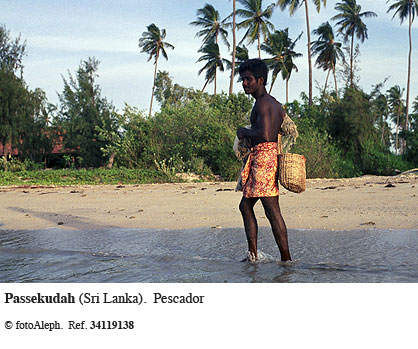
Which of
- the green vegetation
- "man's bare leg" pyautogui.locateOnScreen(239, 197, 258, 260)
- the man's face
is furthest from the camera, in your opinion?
the green vegetation

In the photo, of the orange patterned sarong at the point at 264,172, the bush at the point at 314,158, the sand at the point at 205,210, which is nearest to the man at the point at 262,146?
the orange patterned sarong at the point at 264,172

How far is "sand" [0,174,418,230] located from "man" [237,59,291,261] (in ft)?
7.64

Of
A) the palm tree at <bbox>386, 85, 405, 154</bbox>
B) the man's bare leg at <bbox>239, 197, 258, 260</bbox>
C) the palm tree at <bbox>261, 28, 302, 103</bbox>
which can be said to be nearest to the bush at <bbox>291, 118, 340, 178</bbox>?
the man's bare leg at <bbox>239, 197, 258, 260</bbox>

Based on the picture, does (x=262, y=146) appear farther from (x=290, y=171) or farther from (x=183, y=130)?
(x=183, y=130)

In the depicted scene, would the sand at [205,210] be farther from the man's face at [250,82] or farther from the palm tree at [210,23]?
the palm tree at [210,23]

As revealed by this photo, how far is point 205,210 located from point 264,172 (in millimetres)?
3784

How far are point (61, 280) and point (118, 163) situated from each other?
17399 mm

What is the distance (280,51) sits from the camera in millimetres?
40688

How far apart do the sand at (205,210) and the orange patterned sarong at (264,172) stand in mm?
2380

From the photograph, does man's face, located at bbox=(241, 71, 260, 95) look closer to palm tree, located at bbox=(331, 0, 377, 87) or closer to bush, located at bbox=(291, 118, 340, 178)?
bush, located at bbox=(291, 118, 340, 178)

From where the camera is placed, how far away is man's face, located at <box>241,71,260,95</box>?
13.0 ft

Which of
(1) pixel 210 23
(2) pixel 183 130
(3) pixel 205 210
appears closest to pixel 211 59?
(1) pixel 210 23

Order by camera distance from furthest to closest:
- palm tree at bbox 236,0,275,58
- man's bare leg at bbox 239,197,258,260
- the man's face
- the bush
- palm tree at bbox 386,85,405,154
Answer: palm tree at bbox 386,85,405,154 → palm tree at bbox 236,0,275,58 → the bush → man's bare leg at bbox 239,197,258,260 → the man's face
